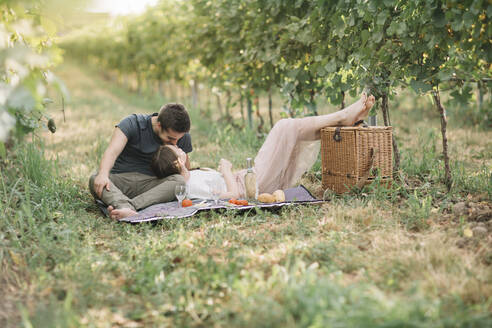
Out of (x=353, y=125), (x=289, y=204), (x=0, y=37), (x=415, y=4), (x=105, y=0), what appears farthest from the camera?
Result: (x=353, y=125)

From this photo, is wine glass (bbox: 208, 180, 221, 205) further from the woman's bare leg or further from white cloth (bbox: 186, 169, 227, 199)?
the woman's bare leg

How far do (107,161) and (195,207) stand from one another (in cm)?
79

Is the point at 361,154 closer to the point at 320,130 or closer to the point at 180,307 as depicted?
the point at 320,130

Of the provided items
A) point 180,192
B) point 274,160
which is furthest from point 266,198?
point 180,192

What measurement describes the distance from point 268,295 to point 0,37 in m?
1.57

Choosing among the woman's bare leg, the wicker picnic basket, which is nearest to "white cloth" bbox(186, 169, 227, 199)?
the woman's bare leg

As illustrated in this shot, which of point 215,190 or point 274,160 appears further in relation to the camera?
point 274,160

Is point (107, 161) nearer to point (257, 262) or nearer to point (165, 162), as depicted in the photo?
point (165, 162)

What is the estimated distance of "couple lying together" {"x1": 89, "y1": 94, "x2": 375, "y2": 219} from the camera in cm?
353

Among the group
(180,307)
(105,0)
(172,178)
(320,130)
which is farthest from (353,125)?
(105,0)

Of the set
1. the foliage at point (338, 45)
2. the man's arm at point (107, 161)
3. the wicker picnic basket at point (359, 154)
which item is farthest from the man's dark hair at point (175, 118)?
the foliage at point (338, 45)

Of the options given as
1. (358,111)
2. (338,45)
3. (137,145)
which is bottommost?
(137,145)

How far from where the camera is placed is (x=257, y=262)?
7.50ft

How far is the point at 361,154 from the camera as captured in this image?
3428 millimetres
